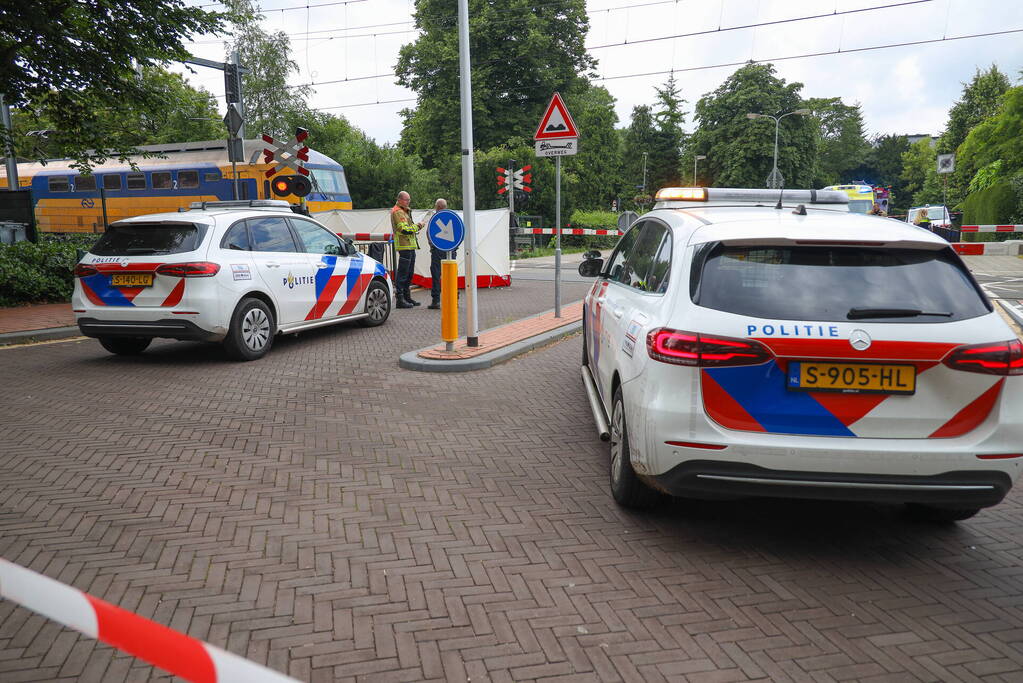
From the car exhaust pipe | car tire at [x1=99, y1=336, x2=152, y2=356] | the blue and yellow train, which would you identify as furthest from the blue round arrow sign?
the blue and yellow train

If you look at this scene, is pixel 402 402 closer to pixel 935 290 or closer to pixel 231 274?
pixel 231 274

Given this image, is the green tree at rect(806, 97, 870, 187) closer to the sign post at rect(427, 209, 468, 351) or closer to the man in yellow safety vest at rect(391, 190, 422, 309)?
the man in yellow safety vest at rect(391, 190, 422, 309)

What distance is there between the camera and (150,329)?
755cm

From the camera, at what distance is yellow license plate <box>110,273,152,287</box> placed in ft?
24.6

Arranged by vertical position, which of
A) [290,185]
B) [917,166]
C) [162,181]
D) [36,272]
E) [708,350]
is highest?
[917,166]

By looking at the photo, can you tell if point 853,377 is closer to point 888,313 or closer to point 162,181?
point 888,313

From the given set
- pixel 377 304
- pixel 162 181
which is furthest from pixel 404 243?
pixel 162 181

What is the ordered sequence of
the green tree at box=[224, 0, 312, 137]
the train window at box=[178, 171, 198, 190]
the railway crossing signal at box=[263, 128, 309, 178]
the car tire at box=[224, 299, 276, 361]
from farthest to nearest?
the green tree at box=[224, 0, 312, 137] < the train window at box=[178, 171, 198, 190] < the railway crossing signal at box=[263, 128, 309, 178] < the car tire at box=[224, 299, 276, 361]

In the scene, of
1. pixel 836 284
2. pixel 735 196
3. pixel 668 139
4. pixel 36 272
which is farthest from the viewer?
pixel 668 139

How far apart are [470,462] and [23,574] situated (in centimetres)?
329

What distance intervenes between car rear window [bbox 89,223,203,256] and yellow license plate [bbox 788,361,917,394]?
620 cm

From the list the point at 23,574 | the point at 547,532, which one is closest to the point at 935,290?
the point at 547,532

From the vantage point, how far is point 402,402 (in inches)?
253

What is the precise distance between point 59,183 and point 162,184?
653 cm
